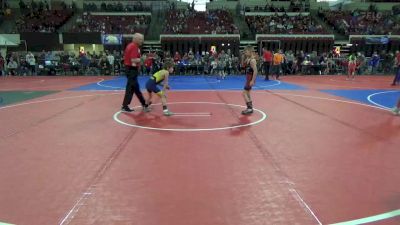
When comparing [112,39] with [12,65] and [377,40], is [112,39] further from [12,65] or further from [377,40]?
[377,40]

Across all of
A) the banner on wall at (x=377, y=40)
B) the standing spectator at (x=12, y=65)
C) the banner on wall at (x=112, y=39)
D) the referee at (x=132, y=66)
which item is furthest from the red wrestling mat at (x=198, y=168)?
the banner on wall at (x=377, y=40)

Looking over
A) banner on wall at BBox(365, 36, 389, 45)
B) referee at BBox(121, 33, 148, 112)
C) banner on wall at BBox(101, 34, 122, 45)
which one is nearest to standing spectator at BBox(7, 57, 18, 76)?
banner on wall at BBox(101, 34, 122, 45)

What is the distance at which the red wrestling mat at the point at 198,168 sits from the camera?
12.5ft

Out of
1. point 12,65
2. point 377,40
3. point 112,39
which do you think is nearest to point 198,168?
point 12,65

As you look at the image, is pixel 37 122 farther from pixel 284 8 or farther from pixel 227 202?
pixel 284 8

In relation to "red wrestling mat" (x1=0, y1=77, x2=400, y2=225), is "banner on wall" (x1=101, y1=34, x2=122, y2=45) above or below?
above

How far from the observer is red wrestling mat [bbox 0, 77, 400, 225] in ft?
12.5

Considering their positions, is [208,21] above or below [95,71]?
above

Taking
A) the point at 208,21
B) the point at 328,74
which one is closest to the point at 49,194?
the point at 328,74

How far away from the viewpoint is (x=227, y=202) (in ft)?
13.2

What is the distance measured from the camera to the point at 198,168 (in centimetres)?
511

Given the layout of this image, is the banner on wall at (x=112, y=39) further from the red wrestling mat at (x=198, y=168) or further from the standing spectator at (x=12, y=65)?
the red wrestling mat at (x=198, y=168)

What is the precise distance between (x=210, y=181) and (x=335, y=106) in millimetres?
6907

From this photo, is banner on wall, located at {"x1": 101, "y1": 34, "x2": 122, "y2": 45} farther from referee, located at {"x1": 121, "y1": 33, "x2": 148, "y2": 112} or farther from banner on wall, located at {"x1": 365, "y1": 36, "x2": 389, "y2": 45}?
banner on wall, located at {"x1": 365, "y1": 36, "x2": 389, "y2": 45}
